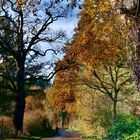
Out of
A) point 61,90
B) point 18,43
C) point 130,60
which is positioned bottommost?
point 130,60

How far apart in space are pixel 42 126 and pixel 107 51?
21.4m

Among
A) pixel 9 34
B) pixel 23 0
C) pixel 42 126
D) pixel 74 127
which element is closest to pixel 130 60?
pixel 23 0

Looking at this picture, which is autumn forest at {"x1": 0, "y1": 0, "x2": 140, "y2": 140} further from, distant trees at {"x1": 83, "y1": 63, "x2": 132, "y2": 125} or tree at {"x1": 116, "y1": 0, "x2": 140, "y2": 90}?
tree at {"x1": 116, "y1": 0, "x2": 140, "y2": 90}

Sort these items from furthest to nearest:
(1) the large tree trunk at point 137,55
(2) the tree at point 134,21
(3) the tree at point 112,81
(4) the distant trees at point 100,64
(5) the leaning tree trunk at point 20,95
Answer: (5) the leaning tree trunk at point 20,95, (3) the tree at point 112,81, (4) the distant trees at point 100,64, (1) the large tree trunk at point 137,55, (2) the tree at point 134,21

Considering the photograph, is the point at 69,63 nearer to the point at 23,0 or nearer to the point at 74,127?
the point at 74,127

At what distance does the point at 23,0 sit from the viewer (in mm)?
7953

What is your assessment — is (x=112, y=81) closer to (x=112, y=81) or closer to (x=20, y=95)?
(x=112, y=81)

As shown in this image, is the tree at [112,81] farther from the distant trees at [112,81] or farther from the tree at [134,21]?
the tree at [134,21]

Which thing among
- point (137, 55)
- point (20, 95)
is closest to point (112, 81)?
point (20, 95)

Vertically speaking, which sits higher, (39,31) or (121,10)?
(39,31)

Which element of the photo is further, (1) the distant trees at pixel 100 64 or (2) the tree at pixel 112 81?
(2) the tree at pixel 112 81

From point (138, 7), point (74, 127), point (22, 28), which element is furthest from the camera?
point (74, 127)

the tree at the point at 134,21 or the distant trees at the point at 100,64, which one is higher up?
the distant trees at the point at 100,64

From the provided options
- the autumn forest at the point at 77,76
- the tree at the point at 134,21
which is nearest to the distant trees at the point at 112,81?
the autumn forest at the point at 77,76
